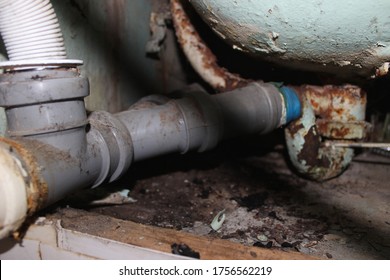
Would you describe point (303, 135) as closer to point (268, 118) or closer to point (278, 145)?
point (268, 118)

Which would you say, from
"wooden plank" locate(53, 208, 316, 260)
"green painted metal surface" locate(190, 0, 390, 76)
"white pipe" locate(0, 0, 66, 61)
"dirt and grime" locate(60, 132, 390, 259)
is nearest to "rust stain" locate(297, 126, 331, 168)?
"dirt and grime" locate(60, 132, 390, 259)

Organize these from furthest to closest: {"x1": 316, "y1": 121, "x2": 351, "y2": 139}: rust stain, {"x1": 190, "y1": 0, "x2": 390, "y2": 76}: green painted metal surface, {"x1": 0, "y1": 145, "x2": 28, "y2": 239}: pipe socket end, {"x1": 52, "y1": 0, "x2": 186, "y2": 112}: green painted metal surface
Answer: {"x1": 316, "y1": 121, "x2": 351, "y2": 139}: rust stain
{"x1": 52, "y1": 0, "x2": 186, "y2": 112}: green painted metal surface
{"x1": 190, "y1": 0, "x2": 390, "y2": 76}: green painted metal surface
{"x1": 0, "y1": 145, "x2": 28, "y2": 239}: pipe socket end

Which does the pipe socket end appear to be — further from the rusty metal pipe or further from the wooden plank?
the rusty metal pipe

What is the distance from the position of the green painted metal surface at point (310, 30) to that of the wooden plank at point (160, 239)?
1.82 feet

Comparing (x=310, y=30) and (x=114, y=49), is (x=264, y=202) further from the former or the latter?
(x=114, y=49)

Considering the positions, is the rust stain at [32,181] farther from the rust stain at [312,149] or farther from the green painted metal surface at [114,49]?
the rust stain at [312,149]

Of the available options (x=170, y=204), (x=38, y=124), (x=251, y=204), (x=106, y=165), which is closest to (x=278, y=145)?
(x=251, y=204)

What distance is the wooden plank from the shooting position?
0.75 meters

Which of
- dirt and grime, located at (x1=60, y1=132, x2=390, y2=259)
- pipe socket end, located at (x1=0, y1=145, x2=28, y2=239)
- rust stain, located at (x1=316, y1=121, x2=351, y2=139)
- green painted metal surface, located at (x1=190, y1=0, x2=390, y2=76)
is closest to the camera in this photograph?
pipe socket end, located at (x1=0, y1=145, x2=28, y2=239)

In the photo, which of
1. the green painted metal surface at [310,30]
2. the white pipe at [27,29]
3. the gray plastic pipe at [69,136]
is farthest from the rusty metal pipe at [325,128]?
the white pipe at [27,29]

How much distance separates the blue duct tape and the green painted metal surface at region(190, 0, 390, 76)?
0.17m

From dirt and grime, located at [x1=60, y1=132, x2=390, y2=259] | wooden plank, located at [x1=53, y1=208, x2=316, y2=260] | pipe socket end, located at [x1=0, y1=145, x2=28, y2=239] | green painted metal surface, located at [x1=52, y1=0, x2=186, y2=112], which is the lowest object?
dirt and grime, located at [x1=60, y1=132, x2=390, y2=259]

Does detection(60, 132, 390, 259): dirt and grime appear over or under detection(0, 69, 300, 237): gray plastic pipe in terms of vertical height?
under

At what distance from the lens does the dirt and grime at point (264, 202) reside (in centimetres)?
99
